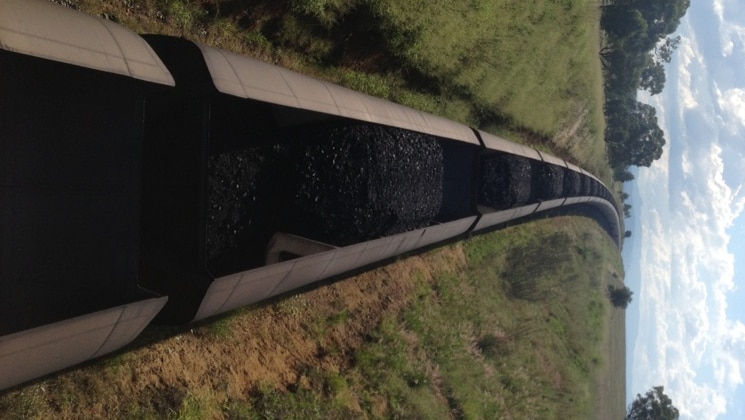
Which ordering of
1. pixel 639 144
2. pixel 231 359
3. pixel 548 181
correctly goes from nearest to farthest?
pixel 231 359 → pixel 548 181 → pixel 639 144

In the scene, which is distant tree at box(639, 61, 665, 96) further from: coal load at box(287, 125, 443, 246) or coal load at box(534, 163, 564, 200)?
coal load at box(287, 125, 443, 246)

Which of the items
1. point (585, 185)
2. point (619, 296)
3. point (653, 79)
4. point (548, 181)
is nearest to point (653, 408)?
point (619, 296)

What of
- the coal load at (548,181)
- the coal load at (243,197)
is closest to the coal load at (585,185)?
the coal load at (548,181)

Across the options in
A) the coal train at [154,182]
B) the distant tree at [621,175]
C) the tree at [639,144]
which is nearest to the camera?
the coal train at [154,182]

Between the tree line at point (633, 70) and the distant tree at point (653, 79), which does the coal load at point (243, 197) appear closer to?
the tree line at point (633, 70)

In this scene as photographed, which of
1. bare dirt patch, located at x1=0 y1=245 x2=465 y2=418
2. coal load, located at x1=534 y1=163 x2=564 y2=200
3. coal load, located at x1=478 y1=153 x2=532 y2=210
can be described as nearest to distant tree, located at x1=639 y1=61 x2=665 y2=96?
coal load, located at x1=534 y1=163 x2=564 y2=200

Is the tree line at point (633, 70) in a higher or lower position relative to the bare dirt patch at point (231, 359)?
higher

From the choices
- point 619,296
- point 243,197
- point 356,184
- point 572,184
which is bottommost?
point 243,197

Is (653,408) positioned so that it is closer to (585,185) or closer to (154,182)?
(585,185)
